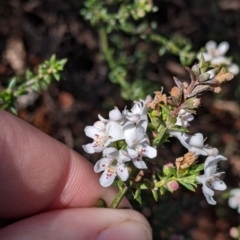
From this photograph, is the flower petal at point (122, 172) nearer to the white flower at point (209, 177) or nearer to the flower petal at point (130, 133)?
the flower petal at point (130, 133)

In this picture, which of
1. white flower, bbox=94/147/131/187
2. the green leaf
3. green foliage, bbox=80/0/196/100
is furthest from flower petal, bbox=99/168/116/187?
green foliage, bbox=80/0/196/100

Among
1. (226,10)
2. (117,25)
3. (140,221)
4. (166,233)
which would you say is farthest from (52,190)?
(226,10)

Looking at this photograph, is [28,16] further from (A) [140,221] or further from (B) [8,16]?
(A) [140,221]

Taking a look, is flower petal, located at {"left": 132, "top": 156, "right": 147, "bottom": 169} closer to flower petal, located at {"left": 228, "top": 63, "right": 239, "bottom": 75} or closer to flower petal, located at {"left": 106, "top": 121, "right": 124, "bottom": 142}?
flower petal, located at {"left": 106, "top": 121, "right": 124, "bottom": 142}

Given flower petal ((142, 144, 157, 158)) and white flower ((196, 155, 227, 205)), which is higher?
flower petal ((142, 144, 157, 158))

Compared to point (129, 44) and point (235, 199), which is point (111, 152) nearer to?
point (235, 199)

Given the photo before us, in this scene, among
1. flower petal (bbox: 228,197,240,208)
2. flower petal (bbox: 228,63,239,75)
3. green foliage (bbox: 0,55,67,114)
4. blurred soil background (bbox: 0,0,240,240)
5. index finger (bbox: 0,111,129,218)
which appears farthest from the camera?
blurred soil background (bbox: 0,0,240,240)

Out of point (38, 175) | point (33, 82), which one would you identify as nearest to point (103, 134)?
point (38, 175)
